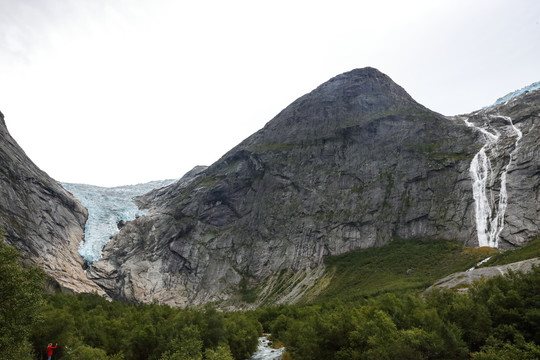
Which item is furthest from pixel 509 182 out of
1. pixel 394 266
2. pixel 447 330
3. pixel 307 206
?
pixel 447 330

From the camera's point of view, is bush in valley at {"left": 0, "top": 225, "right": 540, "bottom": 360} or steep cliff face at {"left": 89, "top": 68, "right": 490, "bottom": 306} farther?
steep cliff face at {"left": 89, "top": 68, "right": 490, "bottom": 306}

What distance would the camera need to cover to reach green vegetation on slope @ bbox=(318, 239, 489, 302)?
92.8m

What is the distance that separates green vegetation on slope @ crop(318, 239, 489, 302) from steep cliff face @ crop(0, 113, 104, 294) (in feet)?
297

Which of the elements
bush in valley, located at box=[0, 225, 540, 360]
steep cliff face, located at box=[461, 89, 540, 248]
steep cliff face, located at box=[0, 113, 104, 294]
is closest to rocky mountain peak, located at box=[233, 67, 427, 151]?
steep cliff face, located at box=[461, 89, 540, 248]

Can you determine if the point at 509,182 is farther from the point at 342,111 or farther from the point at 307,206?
the point at 342,111

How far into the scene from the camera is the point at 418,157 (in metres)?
145

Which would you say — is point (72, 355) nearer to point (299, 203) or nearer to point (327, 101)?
point (299, 203)

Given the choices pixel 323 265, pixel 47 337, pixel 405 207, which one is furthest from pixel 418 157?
pixel 47 337

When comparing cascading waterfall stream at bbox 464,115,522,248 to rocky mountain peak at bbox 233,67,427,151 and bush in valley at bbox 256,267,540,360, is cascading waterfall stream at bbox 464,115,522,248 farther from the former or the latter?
bush in valley at bbox 256,267,540,360

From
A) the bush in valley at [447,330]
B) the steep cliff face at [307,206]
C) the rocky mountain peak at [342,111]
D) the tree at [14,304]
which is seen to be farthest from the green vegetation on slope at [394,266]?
the tree at [14,304]

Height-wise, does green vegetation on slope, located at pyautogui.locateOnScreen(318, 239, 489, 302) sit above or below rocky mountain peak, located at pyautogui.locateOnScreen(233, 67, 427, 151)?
below

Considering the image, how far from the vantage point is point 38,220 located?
438ft

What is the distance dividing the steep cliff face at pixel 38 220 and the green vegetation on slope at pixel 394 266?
90623mm

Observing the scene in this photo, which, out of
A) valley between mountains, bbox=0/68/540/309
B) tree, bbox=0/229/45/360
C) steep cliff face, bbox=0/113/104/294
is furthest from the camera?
steep cliff face, bbox=0/113/104/294
